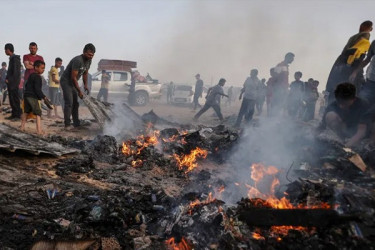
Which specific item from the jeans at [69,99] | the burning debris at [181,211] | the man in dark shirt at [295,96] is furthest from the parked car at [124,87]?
the burning debris at [181,211]

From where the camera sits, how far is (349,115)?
537 centimetres

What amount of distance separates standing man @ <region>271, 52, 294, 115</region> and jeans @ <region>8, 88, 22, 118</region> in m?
8.97

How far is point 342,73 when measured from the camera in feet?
23.0

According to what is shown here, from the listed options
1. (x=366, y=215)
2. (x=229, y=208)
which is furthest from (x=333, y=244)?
(x=229, y=208)

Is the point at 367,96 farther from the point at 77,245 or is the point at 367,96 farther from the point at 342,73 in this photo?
the point at 77,245

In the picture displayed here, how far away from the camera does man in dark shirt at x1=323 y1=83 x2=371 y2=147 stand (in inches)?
201

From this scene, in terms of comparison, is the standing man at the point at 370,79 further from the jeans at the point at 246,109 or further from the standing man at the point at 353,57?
the jeans at the point at 246,109

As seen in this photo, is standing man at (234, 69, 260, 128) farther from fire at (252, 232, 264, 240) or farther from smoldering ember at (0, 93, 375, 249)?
fire at (252, 232, 264, 240)

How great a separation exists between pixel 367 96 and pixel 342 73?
100 centimetres

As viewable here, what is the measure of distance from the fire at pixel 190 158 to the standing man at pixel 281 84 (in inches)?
251

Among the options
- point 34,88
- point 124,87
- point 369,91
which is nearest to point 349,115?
point 369,91

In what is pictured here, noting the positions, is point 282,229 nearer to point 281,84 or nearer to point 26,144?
point 26,144

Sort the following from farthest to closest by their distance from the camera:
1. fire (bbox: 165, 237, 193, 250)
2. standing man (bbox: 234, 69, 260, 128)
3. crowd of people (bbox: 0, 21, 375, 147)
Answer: standing man (bbox: 234, 69, 260, 128), crowd of people (bbox: 0, 21, 375, 147), fire (bbox: 165, 237, 193, 250)

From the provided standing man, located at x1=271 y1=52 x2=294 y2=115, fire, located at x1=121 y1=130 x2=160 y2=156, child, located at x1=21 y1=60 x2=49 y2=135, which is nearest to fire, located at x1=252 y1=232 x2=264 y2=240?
fire, located at x1=121 y1=130 x2=160 y2=156
